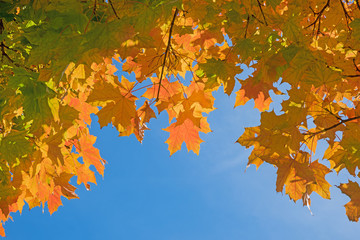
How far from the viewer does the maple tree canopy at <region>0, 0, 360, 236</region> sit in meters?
1.94

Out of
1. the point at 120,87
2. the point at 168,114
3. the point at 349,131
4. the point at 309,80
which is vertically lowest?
the point at 349,131

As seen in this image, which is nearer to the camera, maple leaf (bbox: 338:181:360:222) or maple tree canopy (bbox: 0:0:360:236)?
maple tree canopy (bbox: 0:0:360:236)

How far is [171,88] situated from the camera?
9.42 feet

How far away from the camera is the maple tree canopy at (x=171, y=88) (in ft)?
6.35

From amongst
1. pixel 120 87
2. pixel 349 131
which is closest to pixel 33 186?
pixel 120 87

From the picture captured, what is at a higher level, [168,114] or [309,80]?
[168,114]

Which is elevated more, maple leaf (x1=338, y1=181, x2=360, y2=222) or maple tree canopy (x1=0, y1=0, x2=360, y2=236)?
maple tree canopy (x1=0, y1=0, x2=360, y2=236)

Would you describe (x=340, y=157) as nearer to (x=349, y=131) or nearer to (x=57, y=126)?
(x=349, y=131)

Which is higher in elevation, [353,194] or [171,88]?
[171,88]

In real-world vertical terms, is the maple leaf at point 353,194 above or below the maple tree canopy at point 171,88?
below

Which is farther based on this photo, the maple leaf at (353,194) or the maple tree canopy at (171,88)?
the maple leaf at (353,194)

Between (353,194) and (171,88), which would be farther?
(171,88)

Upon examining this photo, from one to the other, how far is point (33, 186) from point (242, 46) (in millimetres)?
2178

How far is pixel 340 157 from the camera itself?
2.36m
